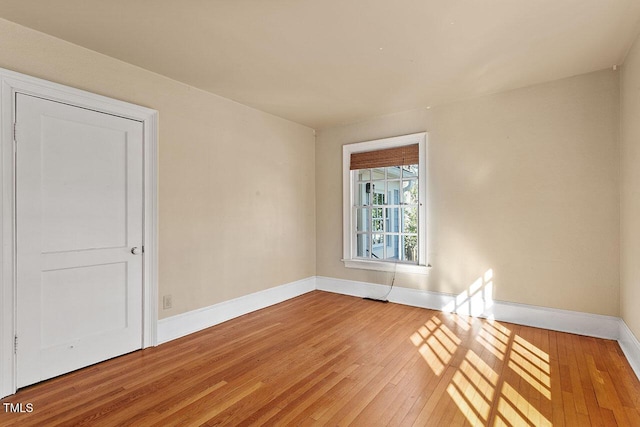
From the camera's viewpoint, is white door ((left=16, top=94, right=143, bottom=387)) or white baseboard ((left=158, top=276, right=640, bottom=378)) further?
white baseboard ((left=158, top=276, right=640, bottom=378))

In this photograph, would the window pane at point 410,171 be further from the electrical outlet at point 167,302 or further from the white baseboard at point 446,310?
the electrical outlet at point 167,302

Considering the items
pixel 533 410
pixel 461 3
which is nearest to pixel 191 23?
pixel 461 3

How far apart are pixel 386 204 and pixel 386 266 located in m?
0.91

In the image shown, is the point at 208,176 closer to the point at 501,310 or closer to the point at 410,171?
the point at 410,171

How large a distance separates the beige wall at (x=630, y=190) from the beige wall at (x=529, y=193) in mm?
148

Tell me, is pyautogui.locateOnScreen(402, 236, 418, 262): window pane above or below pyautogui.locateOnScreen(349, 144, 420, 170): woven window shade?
below

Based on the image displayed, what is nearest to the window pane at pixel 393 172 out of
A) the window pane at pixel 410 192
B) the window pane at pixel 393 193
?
the window pane at pixel 393 193

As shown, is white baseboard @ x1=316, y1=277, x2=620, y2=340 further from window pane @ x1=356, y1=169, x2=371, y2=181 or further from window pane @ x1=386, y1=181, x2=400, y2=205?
window pane @ x1=356, y1=169, x2=371, y2=181

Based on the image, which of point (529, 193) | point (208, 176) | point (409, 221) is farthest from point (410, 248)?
point (208, 176)

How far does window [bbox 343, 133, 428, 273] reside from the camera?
4430 millimetres

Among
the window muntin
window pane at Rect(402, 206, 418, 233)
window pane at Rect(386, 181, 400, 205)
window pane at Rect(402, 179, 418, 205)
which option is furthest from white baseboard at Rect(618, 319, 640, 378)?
window pane at Rect(386, 181, 400, 205)

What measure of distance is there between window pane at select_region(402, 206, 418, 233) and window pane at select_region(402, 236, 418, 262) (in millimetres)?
118

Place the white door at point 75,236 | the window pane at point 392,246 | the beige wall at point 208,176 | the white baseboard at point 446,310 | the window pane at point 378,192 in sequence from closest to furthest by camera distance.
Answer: the white door at point 75,236, the beige wall at point 208,176, the white baseboard at point 446,310, the window pane at point 392,246, the window pane at point 378,192

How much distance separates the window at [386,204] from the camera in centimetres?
443
